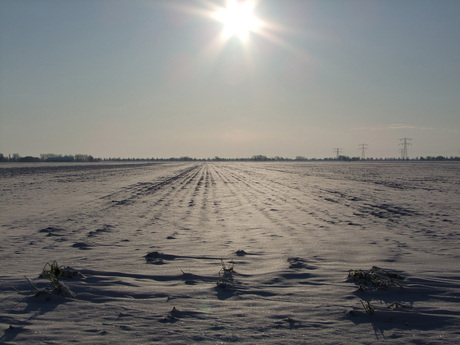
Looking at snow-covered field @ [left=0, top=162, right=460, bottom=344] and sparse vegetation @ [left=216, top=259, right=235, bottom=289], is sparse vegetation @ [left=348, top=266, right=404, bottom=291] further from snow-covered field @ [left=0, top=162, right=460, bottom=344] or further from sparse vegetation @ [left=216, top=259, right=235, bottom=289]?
A: sparse vegetation @ [left=216, top=259, right=235, bottom=289]

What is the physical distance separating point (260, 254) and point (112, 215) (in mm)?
6726

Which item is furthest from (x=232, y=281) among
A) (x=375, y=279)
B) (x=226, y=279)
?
(x=375, y=279)

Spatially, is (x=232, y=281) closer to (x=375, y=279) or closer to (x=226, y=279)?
(x=226, y=279)

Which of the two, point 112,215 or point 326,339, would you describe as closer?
point 326,339

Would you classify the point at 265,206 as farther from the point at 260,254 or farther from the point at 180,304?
the point at 180,304

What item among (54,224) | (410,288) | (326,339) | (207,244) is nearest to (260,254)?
(207,244)

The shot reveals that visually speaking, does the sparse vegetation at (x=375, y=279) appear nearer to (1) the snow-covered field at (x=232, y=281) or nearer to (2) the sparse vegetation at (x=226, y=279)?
(1) the snow-covered field at (x=232, y=281)

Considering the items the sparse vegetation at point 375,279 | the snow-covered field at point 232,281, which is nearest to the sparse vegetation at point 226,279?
the snow-covered field at point 232,281

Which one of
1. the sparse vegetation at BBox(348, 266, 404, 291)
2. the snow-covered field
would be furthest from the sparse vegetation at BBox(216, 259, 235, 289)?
the sparse vegetation at BBox(348, 266, 404, 291)

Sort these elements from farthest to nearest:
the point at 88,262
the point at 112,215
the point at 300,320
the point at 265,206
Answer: the point at 265,206 < the point at 112,215 < the point at 88,262 < the point at 300,320

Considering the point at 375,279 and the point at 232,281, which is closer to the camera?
the point at 375,279

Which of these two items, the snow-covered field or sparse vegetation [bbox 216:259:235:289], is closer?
the snow-covered field

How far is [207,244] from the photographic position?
800cm

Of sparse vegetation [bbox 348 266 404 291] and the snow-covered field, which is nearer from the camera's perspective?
the snow-covered field
